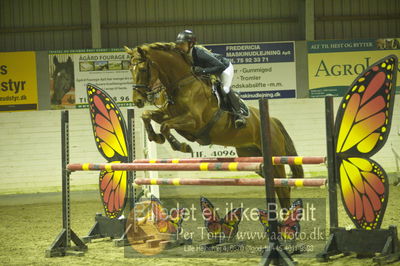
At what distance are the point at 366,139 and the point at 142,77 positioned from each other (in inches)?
79.7

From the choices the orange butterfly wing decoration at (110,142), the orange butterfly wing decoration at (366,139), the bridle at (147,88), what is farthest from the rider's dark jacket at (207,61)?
the orange butterfly wing decoration at (366,139)

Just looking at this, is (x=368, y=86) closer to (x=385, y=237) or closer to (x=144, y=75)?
(x=385, y=237)

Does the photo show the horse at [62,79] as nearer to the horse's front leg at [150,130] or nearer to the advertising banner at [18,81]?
the advertising banner at [18,81]

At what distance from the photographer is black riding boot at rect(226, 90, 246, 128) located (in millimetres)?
5410

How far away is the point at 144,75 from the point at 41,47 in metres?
6.62

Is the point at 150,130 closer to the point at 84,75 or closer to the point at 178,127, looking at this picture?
the point at 178,127

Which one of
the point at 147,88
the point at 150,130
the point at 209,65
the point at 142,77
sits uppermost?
the point at 209,65

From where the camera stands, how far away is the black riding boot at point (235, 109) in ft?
17.7

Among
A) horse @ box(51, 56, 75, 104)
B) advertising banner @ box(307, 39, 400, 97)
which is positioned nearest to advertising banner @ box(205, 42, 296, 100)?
advertising banner @ box(307, 39, 400, 97)

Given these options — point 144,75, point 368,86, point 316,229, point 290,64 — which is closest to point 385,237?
point 368,86

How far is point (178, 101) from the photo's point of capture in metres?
5.20

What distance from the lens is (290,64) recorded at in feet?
35.3

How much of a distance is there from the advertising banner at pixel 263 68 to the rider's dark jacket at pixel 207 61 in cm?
534

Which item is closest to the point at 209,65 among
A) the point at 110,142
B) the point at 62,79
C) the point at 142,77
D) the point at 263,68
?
the point at 142,77
